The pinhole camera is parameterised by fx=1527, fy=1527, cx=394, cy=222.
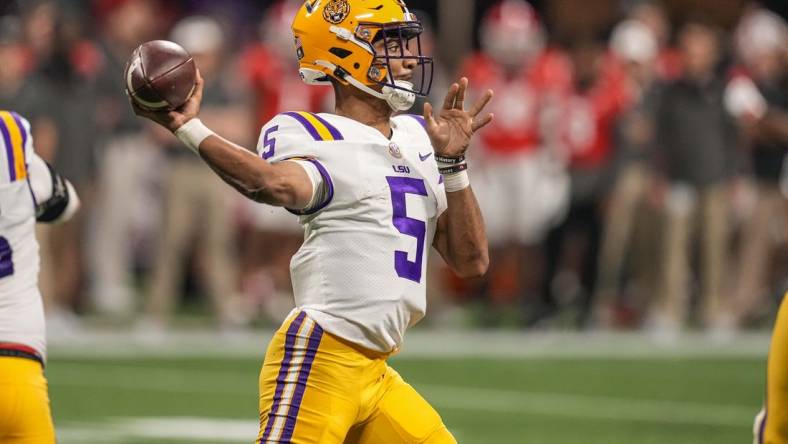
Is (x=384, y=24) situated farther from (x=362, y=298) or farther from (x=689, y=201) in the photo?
(x=689, y=201)

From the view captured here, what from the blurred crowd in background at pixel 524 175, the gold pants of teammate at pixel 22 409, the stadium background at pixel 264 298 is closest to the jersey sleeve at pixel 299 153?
the gold pants of teammate at pixel 22 409

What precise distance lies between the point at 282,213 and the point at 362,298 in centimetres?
835

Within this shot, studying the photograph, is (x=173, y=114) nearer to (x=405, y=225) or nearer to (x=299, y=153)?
(x=299, y=153)

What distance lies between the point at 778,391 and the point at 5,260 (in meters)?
2.19

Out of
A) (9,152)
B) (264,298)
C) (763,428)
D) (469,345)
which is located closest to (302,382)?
(9,152)

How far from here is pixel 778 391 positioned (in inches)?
162

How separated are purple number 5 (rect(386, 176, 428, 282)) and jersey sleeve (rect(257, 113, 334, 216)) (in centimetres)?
20

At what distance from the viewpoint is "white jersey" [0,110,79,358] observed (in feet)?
14.3

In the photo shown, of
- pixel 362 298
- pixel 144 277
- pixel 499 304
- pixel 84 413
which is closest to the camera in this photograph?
pixel 362 298

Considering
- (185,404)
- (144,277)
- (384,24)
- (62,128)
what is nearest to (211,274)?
(62,128)

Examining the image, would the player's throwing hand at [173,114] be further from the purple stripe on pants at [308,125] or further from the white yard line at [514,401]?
the white yard line at [514,401]

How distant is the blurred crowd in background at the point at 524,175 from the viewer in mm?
10930

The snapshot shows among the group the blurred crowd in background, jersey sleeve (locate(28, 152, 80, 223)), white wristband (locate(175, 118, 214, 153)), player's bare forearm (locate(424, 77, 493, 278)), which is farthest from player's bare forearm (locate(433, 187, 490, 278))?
the blurred crowd in background

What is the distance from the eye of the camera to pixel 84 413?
25.9 feet
